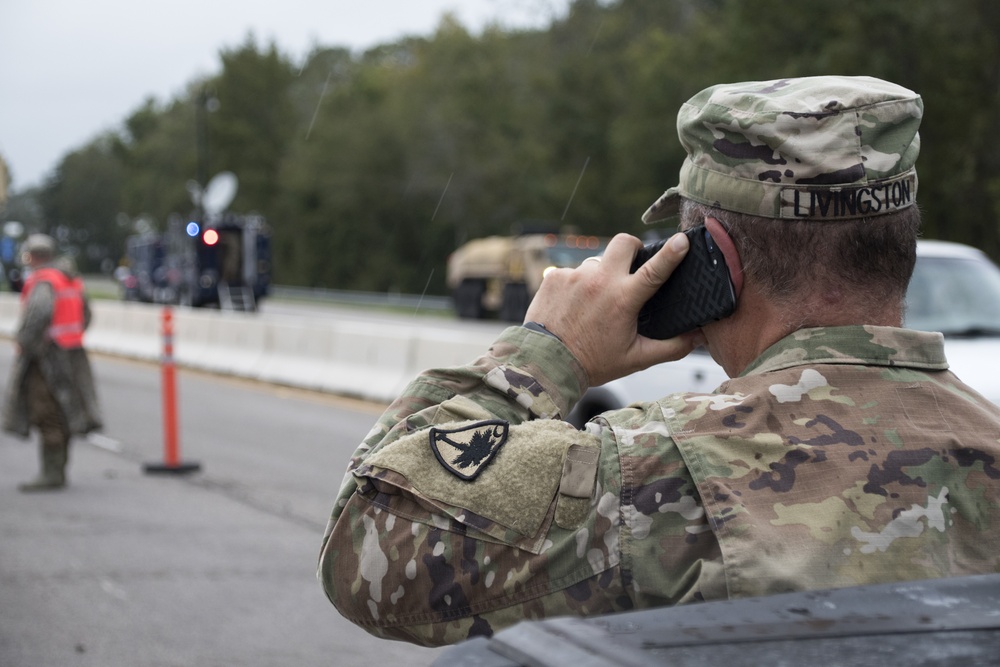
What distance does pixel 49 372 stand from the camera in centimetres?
1016

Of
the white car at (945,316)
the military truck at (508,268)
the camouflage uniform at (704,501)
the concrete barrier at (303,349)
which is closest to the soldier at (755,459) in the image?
the camouflage uniform at (704,501)

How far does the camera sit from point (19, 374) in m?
10.1

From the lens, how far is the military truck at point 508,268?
29.2m

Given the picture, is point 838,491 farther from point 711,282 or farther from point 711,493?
point 711,282

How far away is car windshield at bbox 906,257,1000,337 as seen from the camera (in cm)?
740

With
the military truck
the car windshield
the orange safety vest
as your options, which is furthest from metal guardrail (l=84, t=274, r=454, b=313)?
the car windshield

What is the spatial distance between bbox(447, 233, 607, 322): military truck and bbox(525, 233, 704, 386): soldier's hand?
76.8 feet

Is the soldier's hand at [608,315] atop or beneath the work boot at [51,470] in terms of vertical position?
atop

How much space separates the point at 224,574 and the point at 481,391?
17.5 ft

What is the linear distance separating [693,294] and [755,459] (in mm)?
303

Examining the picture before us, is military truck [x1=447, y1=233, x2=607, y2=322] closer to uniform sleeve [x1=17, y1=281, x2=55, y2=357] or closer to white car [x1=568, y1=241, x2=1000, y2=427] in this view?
uniform sleeve [x1=17, y1=281, x2=55, y2=357]

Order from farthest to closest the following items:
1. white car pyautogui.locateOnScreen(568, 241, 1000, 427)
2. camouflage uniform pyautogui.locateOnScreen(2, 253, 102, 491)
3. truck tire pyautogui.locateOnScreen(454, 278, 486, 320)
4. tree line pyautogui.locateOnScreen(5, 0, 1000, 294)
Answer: truck tire pyautogui.locateOnScreen(454, 278, 486, 320) → tree line pyautogui.locateOnScreen(5, 0, 1000, 294) → camouflage uniform pyautogui.locateOnScreen(2, 253, 102, 491) → white car pyautogui.locateOnScreen(568, 241, 1000, 427)

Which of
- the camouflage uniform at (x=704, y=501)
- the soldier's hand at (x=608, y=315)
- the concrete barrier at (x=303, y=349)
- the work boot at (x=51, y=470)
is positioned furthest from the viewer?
the concrete barrier at (x=303, y=349)

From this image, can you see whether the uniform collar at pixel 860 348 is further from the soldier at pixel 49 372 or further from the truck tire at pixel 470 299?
the truck tire at pixel 470 299
